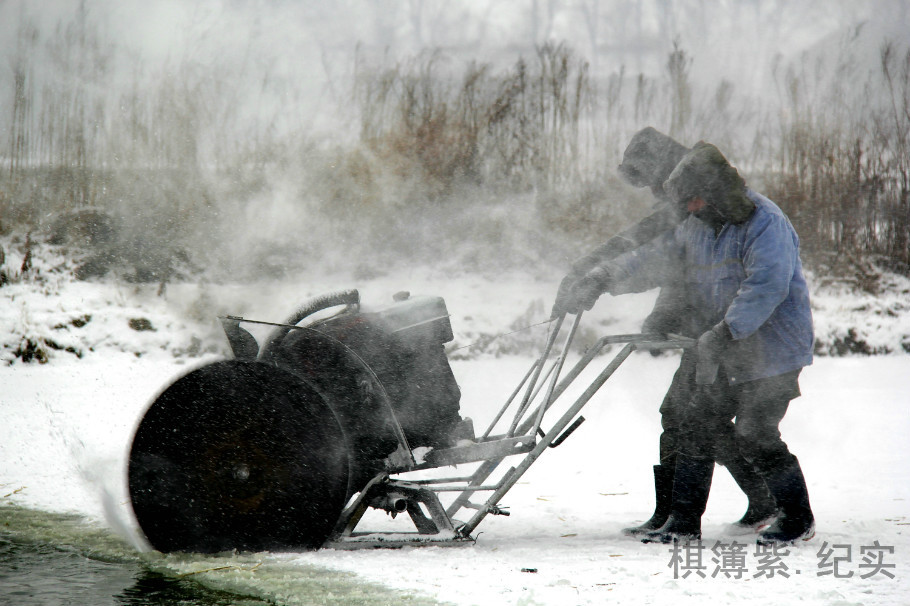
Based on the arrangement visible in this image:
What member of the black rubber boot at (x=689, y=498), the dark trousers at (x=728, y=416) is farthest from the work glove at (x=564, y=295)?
the black rubber boot at (x=689, y=498)

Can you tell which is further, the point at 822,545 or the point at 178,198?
the point at 178,198

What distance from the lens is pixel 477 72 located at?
816cm

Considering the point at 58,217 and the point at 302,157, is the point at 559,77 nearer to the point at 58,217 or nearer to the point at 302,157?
the point at 302,157

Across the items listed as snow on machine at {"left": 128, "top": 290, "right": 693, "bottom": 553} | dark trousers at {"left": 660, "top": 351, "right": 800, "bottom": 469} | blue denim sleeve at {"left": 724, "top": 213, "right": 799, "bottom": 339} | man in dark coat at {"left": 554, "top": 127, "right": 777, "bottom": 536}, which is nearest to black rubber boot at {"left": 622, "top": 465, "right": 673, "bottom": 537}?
man in dark coat at {"left": 554, "top": 127, "right": 777, "bottom": 536}

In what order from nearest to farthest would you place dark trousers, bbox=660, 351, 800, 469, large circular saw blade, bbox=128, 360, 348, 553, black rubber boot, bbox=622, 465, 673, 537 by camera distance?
1. large circular saw blade, bbox=128, 360, 348, 553
2. dark trousers, bbox=660, 351, 800, 469
3. black rubber boot, bbox=622, 465, 673, 537

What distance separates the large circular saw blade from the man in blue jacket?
1.00m

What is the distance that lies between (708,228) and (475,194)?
585cm

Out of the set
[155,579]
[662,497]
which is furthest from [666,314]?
[155,579]

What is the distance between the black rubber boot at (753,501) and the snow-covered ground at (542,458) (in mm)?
142

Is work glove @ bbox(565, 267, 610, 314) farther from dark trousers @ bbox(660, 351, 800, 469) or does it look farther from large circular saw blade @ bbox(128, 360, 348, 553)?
large circular saw blade @ bbox(128, 360, 348, 553)

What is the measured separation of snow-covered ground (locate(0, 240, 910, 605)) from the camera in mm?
2002

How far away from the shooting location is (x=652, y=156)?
2775 millimetres

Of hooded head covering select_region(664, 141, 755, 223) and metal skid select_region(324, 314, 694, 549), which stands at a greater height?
hooded head covering select_region(664, 141, 755, 223)

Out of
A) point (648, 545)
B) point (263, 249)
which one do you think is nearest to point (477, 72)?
point (263, 249)
